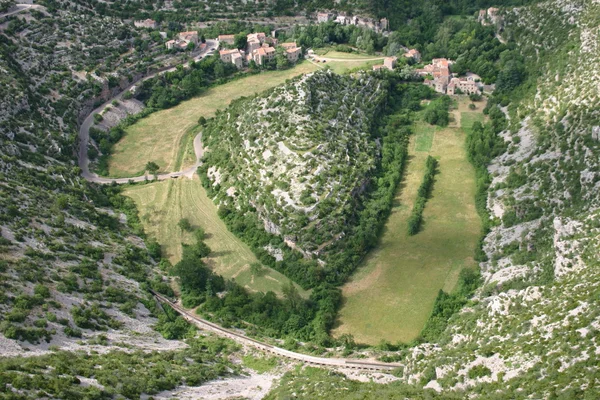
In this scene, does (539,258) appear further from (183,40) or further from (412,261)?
(183,40)

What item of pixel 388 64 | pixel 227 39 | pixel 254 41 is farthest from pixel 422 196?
pixel 227 39

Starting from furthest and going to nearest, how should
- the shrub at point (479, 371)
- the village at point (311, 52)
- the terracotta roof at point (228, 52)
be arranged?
the terracotta roof at point (228, 52)
the village at point (311, 52)
the shrub at point (479, 371)

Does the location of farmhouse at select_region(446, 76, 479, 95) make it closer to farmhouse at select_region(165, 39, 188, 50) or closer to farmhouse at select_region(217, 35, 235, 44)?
farmhouse at select_region(217, 35, 235, 44)

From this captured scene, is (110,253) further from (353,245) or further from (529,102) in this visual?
(529,102)

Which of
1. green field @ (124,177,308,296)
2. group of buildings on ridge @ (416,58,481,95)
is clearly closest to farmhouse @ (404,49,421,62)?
group of buildings on ridge @ (416,58,481,95)

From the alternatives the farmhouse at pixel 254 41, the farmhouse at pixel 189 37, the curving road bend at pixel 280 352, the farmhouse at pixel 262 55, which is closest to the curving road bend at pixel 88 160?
the farmhouse at pixel 189 37

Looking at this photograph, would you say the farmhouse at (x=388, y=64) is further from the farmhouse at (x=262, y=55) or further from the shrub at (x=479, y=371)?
the shrub at (x=479, y=371)

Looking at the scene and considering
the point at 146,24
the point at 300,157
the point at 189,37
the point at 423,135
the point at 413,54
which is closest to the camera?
the point at 300,157
